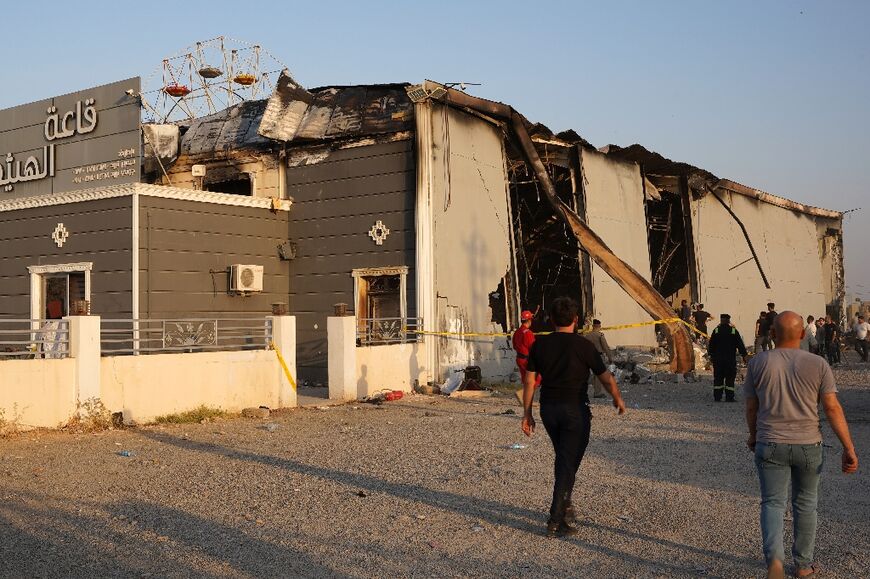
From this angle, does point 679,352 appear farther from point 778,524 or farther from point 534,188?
point 778,524

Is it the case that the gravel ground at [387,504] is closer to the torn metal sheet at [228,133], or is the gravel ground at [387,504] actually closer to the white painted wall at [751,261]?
the torn metal sheet at [228,133]

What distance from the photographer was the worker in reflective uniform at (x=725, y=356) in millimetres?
16719

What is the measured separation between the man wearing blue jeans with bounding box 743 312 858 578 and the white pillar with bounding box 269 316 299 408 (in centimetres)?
1111

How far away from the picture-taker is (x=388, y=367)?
710 inches

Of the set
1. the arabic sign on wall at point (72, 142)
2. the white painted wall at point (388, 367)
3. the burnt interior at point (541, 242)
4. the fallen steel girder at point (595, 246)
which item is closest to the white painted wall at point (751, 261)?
the burnt interior at point (541, 242)

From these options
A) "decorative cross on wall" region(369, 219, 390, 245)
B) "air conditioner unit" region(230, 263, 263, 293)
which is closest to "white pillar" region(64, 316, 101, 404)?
"air conditioner unit" region(230, 263, 263, 293)

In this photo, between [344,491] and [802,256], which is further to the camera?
[802,256]

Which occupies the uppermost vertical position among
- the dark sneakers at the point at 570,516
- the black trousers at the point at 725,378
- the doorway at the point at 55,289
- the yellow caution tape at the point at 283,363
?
the doorway at the point at 55,289

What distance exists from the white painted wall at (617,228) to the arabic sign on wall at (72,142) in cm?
1113

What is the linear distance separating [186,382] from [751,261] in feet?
79.9

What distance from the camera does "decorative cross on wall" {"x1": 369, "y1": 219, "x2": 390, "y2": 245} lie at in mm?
19672

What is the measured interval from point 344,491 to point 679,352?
15250 millimetres

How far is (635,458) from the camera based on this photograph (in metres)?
10.2

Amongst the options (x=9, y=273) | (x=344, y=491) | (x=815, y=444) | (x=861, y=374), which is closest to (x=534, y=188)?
(x=861, y=374)
